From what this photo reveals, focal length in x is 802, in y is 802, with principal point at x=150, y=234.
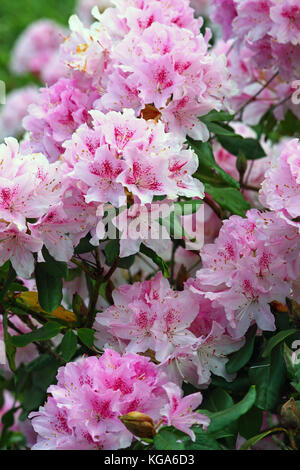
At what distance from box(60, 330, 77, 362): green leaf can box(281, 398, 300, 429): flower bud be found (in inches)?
11.6

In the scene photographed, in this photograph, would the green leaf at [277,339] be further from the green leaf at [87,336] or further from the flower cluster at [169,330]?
the green leaf at [87,336]

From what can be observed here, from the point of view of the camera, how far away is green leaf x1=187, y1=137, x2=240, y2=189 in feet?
3.81

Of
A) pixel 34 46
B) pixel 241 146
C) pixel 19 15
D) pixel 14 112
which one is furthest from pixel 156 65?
pixel 19 15

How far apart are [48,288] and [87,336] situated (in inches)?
3.3

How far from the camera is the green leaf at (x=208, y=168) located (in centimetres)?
116

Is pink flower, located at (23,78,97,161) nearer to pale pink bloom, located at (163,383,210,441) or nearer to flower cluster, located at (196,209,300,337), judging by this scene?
flower cluster, located at (196,209,300,337)

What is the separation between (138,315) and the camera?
3.31 feet

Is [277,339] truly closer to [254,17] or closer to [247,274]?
[247,274]

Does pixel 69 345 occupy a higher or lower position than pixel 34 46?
higher

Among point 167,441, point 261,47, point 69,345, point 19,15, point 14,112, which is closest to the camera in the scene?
point 167,441

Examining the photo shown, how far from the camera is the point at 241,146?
1302 mm

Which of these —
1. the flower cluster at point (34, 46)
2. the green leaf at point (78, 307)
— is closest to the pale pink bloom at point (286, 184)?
the green leaf at point (78, 307)

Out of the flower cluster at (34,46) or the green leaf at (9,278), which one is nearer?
the green leaf at (9,278)

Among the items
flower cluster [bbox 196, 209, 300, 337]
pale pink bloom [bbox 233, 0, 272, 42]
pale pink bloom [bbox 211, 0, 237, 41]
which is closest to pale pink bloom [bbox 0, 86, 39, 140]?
pale pink bloom [bbox 211, 0, 237, 41]
